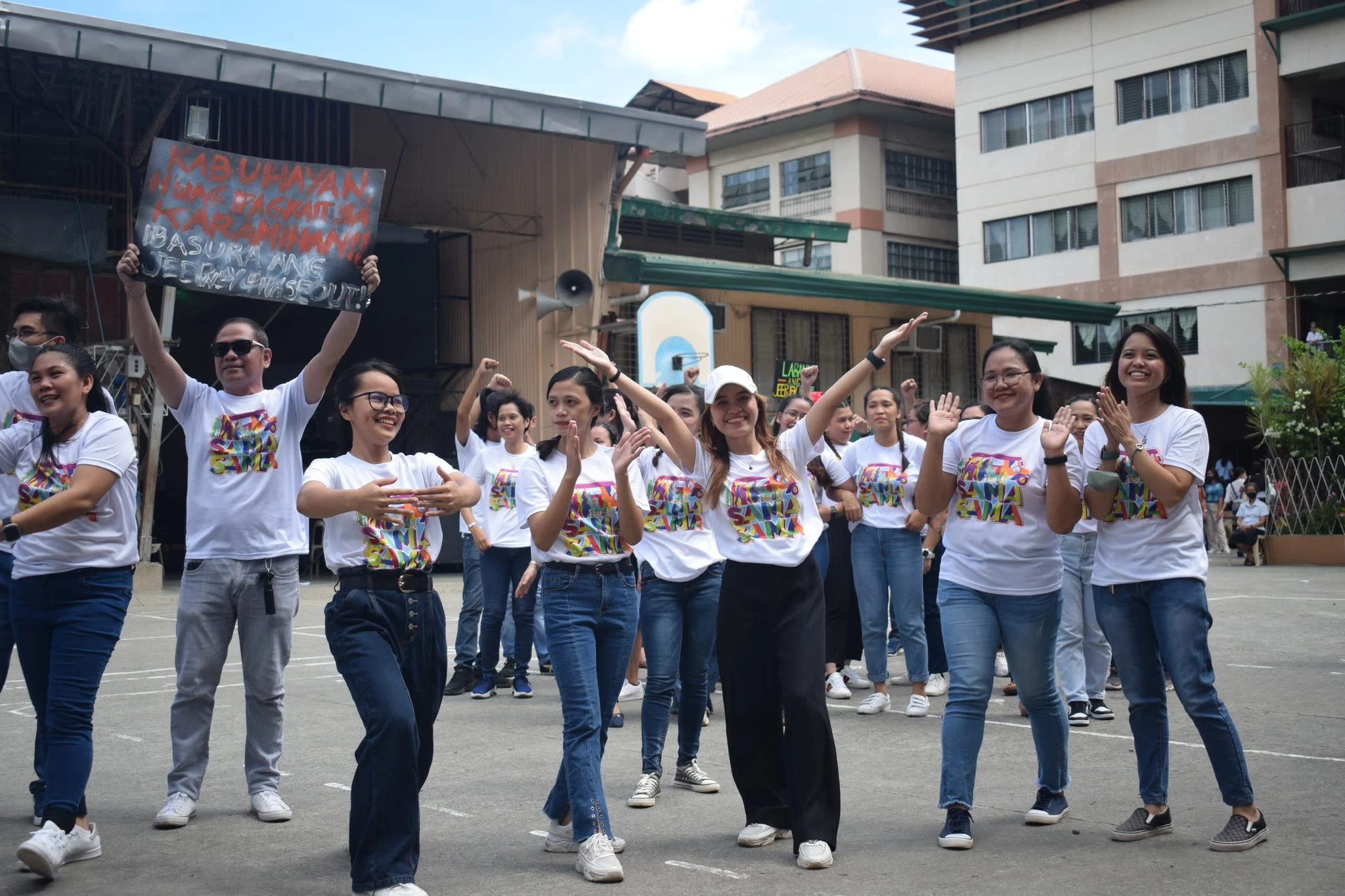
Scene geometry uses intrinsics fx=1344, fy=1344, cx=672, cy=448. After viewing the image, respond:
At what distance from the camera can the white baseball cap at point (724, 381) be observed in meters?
5.69

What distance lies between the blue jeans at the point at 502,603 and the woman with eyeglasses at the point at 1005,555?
448 centimetres

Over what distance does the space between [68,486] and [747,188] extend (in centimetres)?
4171

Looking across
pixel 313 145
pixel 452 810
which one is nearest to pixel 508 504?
pixel 452 810

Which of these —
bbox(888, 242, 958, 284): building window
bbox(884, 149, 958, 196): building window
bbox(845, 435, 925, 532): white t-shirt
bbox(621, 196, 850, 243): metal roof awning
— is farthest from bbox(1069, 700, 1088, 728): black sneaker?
bbox(884, 149, 958, 196): building window

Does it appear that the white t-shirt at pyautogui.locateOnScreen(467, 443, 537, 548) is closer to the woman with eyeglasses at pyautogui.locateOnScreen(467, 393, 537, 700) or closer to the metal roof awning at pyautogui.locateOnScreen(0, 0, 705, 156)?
the woman with eyeglasses at pyautogui.locateOnScreen(467, 393, 537, 700)

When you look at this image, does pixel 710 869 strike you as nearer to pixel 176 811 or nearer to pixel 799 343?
pixel 176 811

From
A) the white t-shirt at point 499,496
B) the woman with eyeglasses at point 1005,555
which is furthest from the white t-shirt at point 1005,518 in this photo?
the white t-shirt at point 499,496

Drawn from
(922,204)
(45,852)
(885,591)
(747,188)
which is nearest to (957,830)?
(45,852)

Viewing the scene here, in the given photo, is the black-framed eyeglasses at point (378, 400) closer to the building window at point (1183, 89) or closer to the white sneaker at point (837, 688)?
the white sneaker at point (837, 688)

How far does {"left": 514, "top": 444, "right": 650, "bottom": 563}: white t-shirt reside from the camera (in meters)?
5.64

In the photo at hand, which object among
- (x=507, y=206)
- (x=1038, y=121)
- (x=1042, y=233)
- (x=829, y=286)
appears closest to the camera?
(x=507, y=206)

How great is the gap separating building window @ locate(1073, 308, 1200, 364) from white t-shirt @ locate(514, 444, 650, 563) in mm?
31527

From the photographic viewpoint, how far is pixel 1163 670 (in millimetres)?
5719

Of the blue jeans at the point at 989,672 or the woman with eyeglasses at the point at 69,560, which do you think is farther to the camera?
the blue jeans at the point at 989,672
